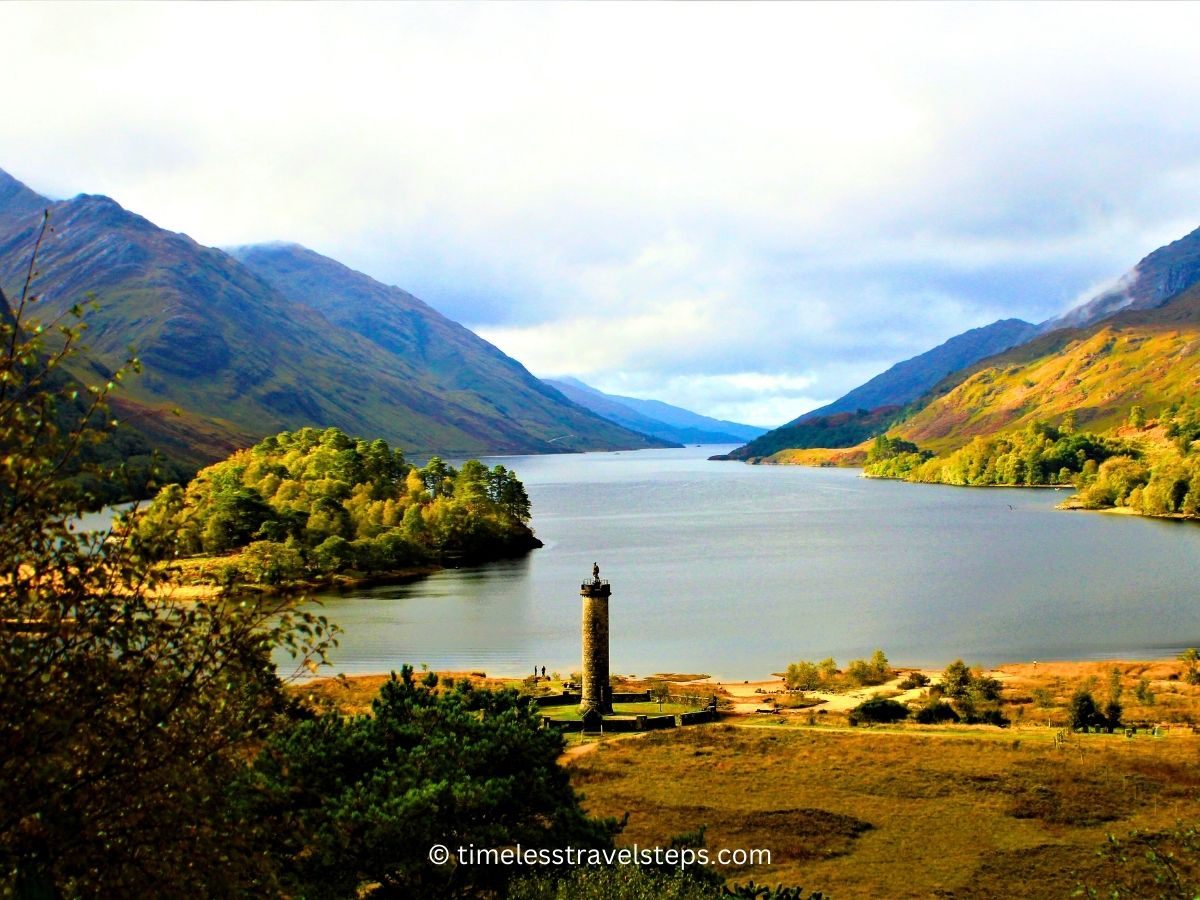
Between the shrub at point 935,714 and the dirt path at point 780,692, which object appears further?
the dirt path at point 780,692

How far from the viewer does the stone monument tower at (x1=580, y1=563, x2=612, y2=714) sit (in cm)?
5700

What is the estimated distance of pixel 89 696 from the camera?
13414 mm

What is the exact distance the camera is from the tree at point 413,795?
893 inches

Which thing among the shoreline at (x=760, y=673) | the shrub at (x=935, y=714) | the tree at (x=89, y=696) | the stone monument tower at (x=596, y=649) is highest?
the tree at (x=89, y=696)

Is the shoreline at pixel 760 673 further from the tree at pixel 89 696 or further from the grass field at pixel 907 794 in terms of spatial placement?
the tree at pixel 89 696

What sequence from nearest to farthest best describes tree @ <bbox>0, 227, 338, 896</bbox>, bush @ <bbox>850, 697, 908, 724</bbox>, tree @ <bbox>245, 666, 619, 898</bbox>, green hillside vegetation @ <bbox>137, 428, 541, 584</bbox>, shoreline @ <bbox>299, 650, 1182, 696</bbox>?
tree @ <bbox>0, 227, 338, 896</bbox> < tree @ <bbox>245, 666, 619, 898</bbox> < bush @ <bbox>850, 697, 908, 724</bbox> < shoreline @ <bbox>299, 650, 1182, 696</bbox> < green hillside vegetation @ <bbox>137, 428, 541, 584</bbox>

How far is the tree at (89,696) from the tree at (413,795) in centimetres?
709

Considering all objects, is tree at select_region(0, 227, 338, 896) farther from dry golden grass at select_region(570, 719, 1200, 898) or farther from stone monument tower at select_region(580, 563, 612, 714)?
stone monument tower at select_region(580, 563, 612, 714)

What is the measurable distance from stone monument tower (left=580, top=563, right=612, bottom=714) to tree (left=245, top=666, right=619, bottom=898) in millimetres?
27761

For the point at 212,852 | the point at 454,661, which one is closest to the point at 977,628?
the point at 454,661

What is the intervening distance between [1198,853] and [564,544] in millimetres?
130999

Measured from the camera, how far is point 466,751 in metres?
25.5

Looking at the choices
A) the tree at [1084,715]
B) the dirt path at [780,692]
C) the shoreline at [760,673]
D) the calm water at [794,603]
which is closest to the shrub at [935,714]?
the dirt path at [780,692]

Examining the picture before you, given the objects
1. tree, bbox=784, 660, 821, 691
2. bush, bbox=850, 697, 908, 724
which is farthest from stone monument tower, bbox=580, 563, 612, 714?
tree, bbox=784, 660, 821, 691
